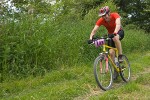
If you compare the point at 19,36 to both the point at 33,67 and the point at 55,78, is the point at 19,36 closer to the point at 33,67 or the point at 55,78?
the point at 33,67

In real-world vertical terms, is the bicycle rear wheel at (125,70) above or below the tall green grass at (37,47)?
below

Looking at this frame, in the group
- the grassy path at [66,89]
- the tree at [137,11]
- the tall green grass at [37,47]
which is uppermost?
the tree at [137,11]

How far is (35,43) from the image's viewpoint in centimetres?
846

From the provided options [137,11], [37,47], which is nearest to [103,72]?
Result: [37,47]

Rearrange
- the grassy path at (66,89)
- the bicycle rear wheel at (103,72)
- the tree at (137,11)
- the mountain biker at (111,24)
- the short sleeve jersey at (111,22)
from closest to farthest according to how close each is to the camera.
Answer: the grassy path at (66,89)
the bicycle rear wheel at (103,72)
the mountain biker at (111,24)
the short sleeve jersey at (111,22)
the tree at (137,11)

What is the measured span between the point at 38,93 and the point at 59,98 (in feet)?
2.17

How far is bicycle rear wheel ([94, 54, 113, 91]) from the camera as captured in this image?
22.6ft

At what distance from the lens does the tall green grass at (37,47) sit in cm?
792

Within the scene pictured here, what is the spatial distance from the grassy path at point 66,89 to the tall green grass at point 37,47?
1.46ft

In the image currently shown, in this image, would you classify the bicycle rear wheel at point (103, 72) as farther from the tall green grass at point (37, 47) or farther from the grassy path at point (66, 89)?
the tall green grass at point (37, 47)

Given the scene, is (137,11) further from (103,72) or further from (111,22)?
(103,72)

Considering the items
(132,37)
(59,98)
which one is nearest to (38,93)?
(59,98)

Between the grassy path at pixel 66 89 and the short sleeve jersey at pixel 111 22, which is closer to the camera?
the grassy path at pixel 66 89

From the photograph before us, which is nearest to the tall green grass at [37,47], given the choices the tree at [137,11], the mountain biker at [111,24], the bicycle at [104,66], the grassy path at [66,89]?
the grassy path at [66,89]
